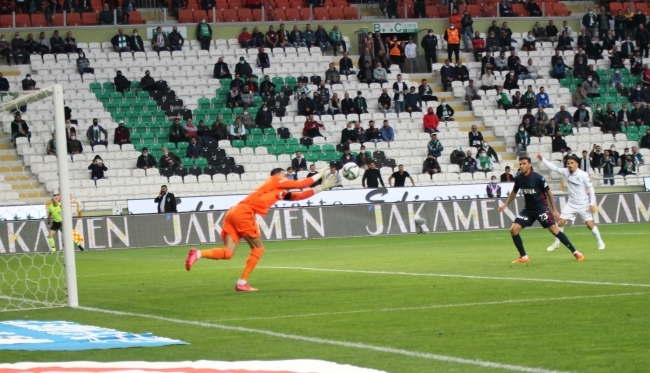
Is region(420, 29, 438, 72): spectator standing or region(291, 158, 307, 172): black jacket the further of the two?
region(420, 29, 438, 72): spectator standing

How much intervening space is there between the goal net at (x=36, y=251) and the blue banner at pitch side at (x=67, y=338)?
83.6 inches

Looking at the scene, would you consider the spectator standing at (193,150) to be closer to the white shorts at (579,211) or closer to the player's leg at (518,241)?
the white shorts at (579,211)

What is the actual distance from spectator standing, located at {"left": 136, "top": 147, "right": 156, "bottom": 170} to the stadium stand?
0.84 ft

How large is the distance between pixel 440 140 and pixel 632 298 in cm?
2731

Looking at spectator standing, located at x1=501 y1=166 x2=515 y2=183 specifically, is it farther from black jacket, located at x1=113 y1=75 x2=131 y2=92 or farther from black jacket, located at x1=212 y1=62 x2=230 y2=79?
black jacket, located at x1=113 y1=75 x2=131 y2=92

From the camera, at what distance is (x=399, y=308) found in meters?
12.7

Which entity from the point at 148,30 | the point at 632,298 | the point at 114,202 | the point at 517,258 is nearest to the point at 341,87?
the point at 148,30

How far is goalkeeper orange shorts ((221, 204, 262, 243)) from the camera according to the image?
50.8 feet

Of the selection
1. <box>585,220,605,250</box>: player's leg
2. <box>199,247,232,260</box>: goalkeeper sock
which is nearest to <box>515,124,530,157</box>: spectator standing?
<box>585,220,605,250</box>: player's leg

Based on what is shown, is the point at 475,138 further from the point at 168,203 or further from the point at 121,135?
the point at 168,203

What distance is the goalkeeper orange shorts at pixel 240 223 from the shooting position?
15.5m

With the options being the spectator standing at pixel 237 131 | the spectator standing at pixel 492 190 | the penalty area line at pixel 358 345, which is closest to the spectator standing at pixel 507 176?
the spectator standing at pixel 492 190

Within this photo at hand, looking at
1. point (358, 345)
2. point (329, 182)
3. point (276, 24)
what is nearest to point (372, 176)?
point (276, 24)

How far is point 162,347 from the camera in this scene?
9.91m
